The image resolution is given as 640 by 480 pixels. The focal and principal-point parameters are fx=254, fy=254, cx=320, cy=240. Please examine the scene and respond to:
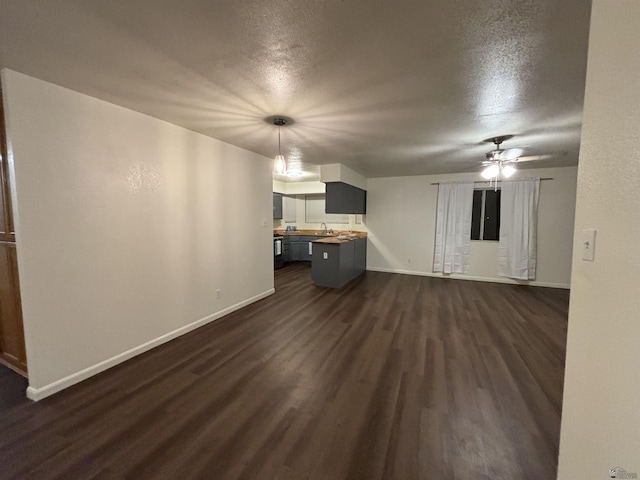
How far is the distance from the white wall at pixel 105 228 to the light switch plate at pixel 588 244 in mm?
3320

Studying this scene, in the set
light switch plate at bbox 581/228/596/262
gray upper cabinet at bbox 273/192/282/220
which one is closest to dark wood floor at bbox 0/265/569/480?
light switch plate at bbox 581/228/596/262

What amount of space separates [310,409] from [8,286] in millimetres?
2739

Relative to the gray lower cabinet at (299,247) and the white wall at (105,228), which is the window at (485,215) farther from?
the white wall at (105,228)

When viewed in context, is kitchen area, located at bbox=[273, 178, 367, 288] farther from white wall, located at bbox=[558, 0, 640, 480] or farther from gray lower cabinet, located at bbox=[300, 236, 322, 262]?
white wall, located at bbox=[558, 0, 640, 480]

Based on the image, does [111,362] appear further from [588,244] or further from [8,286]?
[588,244]

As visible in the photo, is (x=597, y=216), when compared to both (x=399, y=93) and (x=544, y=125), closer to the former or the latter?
(x=399, y=93)

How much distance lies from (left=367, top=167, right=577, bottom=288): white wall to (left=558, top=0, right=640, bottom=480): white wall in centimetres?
524

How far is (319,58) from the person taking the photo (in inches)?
64.7

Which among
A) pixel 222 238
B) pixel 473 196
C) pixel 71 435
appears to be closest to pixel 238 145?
pixel 222 238

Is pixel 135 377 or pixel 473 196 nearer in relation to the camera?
pixel 135 377

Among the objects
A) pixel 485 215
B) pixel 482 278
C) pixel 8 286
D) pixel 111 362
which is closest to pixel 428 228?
pixel 485 215

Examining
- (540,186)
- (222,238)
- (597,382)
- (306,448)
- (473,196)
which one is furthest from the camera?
(473,196)

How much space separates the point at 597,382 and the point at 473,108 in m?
2.30

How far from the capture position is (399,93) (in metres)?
2.10
